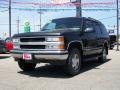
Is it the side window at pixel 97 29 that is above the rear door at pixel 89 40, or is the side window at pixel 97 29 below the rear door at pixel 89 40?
above

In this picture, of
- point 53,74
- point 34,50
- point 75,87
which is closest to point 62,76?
point 53,74

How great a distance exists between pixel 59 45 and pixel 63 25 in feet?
7.13

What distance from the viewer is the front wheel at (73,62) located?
912cm

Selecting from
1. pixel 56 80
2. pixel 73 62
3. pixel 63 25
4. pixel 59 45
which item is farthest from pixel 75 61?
pixel 63 25

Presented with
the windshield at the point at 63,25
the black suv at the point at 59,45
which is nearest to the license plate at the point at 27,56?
the black suv at the point at 59,45

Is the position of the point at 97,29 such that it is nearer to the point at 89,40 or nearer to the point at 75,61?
the point at 89,40

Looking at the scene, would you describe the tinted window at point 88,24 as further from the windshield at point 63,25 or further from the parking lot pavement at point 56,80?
the parking lot pavement at point 56,80

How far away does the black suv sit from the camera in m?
8.81

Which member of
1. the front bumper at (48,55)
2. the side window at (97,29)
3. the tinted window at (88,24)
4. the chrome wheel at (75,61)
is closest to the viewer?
the front bumper at (48,55)

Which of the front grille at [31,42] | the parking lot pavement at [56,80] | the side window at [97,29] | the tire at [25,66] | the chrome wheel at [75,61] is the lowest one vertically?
the parking lot pavement at [56,80]

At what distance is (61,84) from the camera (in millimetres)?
8055

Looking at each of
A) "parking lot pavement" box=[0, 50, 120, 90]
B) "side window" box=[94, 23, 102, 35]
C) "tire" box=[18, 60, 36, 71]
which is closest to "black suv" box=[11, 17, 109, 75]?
"tire" box=[18, 60, 36, 71]

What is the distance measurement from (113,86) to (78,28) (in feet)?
10.2

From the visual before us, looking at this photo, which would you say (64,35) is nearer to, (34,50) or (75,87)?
(34,50)
